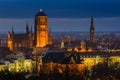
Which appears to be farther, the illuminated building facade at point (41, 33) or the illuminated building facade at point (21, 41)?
the illuminated building facade at point (21, 41)

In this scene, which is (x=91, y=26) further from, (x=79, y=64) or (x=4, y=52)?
(x=79, y=64)

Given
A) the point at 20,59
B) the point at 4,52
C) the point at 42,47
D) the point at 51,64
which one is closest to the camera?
the point at 51,64

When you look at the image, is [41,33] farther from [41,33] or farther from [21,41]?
[21,41]

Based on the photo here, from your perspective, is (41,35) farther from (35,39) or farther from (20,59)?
(20,59)

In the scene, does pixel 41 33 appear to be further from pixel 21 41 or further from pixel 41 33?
pixel 21 41

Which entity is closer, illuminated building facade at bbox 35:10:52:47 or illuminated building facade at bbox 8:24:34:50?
illuminated building facade at bbox 35:10:52:47

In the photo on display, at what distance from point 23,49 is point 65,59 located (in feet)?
138


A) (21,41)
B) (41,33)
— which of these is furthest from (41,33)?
(21,41)

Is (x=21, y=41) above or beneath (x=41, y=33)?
beneath

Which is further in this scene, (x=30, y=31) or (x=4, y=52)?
(x=30, y=31)

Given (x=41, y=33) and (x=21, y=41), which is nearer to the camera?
(x=41, y=33)

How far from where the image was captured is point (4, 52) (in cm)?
11356

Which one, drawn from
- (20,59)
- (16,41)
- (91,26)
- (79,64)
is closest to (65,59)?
(79,64)

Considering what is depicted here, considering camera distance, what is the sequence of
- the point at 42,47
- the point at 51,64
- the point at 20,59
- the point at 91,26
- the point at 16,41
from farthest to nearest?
1. the point at 91,26
2. the point at 16,41
3. the point at 42,47
4. the point at 20,59
5. the point at 51,64
